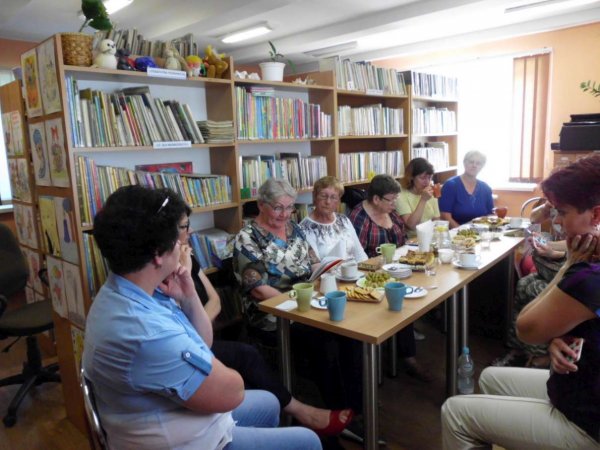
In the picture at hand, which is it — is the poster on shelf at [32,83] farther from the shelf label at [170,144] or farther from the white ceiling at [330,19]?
the white ceiling at [330,19]

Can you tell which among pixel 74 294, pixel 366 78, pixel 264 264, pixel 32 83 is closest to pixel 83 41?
pixel 32 83

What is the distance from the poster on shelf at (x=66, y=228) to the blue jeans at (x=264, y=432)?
1.12 meters

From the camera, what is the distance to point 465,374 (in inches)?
98.4

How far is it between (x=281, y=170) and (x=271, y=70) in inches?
26.4

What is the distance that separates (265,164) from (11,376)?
2089mm

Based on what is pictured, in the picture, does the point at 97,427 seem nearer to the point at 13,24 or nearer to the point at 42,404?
the point at 42,404

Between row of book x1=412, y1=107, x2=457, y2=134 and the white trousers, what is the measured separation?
3.42 m

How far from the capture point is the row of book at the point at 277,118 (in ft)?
9.30

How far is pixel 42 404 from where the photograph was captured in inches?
104

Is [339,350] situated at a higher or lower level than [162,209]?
lower

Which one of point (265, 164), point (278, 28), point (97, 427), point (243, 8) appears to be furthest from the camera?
point (278, 28)

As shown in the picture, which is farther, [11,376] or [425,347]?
[425,347]

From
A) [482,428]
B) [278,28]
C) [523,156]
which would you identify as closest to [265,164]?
[482,428]

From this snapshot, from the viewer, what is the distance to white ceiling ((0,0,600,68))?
4488 mm
